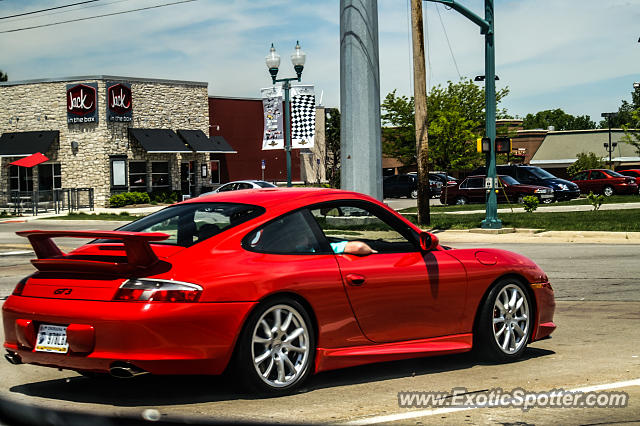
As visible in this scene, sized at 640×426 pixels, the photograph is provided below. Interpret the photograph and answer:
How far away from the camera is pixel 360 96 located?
21.8 metres

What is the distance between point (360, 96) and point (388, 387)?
16408 mm

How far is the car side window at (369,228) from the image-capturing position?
21.1 feet

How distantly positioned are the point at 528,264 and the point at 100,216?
33081 millimetres

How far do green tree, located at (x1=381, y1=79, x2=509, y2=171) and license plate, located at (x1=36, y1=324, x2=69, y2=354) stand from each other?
→ 53.5 metres

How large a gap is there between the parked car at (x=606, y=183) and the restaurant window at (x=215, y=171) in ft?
77.7

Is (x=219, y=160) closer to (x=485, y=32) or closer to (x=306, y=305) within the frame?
(x=485, y=32)

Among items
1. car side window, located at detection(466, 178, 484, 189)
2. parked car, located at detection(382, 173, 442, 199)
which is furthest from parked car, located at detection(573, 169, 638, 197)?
parked car, located at detection(382, 173, 442, 199)

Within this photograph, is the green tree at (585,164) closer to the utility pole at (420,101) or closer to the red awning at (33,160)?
the red awning at (33,160)

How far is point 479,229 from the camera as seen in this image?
24031 millimetres

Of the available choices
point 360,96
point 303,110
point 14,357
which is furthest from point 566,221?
point 14,357

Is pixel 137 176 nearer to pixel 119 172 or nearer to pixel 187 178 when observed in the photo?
pixel 119 172

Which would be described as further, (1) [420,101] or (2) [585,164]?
(2) [585,164]

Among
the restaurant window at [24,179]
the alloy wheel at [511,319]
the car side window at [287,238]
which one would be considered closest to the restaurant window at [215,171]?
the restaurant window at [24,179]

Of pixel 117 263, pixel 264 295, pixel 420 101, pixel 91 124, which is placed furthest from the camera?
pixel 91 124
